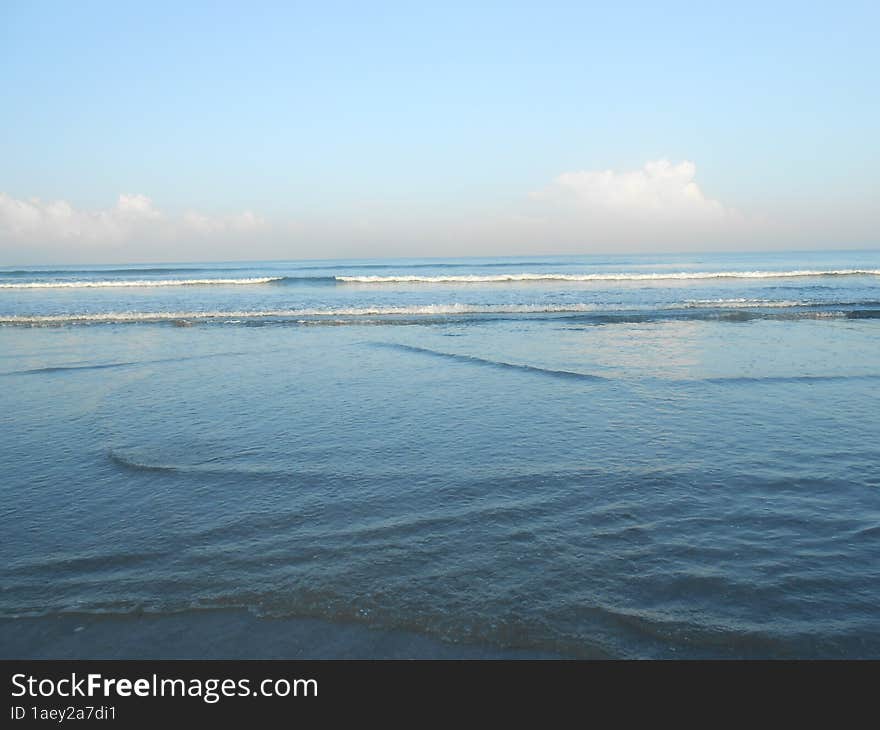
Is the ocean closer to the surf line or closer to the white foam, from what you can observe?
the surf line

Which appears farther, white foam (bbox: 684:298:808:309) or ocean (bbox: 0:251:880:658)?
white foam (bbox: 684:298:808:309)

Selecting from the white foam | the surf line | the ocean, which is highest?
the white foam

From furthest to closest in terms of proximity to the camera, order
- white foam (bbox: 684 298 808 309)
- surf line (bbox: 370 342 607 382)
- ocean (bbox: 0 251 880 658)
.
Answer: white foam (bbox: 684 298 808 309), surf line (bbox: 370 342 607 382), ocean (bbox: 0 251 880 658)

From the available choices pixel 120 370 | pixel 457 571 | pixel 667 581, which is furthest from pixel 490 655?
pixel 120 370

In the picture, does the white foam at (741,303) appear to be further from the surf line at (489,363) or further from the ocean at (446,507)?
the surf line at (489,363)

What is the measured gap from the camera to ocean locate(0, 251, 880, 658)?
343cm

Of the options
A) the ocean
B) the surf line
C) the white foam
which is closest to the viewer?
the ocean

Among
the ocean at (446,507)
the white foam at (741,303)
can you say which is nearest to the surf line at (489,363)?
the ocean at (446,507)

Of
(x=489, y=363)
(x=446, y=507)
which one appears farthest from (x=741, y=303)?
(x=446, y=507)

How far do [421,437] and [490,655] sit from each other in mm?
4242

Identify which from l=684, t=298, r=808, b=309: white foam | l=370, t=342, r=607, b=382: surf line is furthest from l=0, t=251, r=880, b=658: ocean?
l=684, t=298, r=808, b=309: white foam

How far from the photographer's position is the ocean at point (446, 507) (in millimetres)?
3430

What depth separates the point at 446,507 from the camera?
16.9ft

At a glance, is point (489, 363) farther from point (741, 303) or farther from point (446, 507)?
point (741, 303)
